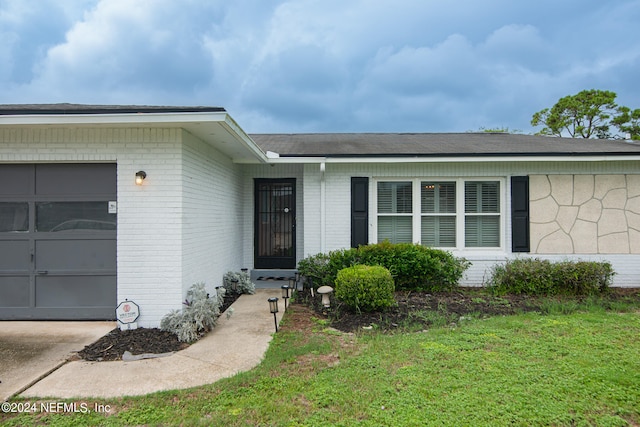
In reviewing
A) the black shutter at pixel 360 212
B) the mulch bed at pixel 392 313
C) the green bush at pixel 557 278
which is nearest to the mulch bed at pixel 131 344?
the mulch bed at pixel 392 313

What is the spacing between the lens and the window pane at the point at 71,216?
475 cm

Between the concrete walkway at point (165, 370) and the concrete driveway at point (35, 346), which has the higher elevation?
the concrete driveway at point (35, 346)

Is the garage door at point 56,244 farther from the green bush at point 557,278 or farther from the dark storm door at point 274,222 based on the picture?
the green bush at point 557,278

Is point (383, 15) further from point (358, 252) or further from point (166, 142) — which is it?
point (166, 142)

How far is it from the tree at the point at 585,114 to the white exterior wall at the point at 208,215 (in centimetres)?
2433

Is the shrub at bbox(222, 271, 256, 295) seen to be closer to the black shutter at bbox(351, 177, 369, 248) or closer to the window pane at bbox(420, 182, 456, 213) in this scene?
the black shutter at bbox(351, 177, 369, 248)

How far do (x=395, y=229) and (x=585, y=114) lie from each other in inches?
891

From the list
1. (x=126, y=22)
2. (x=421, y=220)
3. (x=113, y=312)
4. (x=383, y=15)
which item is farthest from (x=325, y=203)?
(x=126, y=22)

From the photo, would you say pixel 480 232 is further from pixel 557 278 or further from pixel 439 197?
pixel 557 278

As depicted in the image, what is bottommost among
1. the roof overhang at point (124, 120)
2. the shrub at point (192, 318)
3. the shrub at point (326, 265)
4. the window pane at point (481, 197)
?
the shrub at point (192, 318)

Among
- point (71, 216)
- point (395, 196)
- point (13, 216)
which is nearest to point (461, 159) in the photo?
point (395, 196)

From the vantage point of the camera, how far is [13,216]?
481 centimetres

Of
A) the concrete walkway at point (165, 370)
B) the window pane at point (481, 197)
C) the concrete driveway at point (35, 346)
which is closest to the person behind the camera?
the concrete walkway at point (165, 370)

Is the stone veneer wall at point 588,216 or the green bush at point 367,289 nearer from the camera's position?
the green bush at point 367,289
